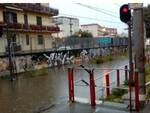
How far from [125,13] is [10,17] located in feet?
84.0

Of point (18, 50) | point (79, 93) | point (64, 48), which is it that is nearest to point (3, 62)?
point (18, 50)

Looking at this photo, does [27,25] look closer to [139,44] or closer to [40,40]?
[40,40]

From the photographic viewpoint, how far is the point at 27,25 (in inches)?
1439

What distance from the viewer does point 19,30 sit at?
34.6 m

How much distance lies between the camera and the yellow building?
32500 mm

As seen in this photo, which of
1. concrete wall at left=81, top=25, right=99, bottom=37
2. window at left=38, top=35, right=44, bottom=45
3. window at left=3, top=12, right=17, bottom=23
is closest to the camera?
window at left=3, top=12, right=17, bottom=23

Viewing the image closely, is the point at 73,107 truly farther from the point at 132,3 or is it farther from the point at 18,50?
the point at 18,50

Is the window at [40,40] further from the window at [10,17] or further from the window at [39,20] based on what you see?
the window at [10,17]

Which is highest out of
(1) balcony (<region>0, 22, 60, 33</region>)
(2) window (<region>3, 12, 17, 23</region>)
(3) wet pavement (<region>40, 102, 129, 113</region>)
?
(2) window (<region>3, 12, 17, 23</region>)

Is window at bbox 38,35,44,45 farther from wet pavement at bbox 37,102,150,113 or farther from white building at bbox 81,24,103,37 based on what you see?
white building at bbox 81,24,103,37

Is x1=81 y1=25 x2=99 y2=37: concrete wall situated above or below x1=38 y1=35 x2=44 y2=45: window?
above

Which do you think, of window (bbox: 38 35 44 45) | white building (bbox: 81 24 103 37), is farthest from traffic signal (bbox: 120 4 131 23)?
white building (bbox: 81 24 103 37)

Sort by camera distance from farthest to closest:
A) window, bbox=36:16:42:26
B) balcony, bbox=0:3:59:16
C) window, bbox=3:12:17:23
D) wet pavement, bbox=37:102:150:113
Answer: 1. window, bbox=36:16:42:26
2. balcony, bbox=0:3:59:16
3. window, bbox=3:12:17:23
4. wet pavement, bbox=37:102:150:113

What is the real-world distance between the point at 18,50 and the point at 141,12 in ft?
82.7
